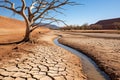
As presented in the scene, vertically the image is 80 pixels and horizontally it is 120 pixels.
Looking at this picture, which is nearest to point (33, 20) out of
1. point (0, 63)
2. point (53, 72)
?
point (0, 63)

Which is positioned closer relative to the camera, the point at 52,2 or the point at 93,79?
the point at 93,79

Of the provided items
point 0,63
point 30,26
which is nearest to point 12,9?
point 30,26

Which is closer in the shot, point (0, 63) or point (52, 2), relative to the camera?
point (0, 63)

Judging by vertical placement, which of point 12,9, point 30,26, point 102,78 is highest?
point 12,9

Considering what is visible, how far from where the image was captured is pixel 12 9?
13.5 m

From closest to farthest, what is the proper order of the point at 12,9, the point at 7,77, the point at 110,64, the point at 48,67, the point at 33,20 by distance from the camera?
the point at 7,77
the point at 48,67
the point at 110,64
the point at 12,9
the point at 33,20

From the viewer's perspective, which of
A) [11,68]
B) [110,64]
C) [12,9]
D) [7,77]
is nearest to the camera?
[7,77]

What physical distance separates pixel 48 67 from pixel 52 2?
8399 millimetres

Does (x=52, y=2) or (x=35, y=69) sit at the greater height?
(x=52, y=2)

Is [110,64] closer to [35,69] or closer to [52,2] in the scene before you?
[35,69]

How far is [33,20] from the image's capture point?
1475cm

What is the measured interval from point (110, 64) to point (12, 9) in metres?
9.58

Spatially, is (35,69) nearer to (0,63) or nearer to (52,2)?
(0,63)

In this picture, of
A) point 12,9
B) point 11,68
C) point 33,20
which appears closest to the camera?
point 11,68
